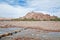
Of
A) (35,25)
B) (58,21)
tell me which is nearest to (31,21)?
(35,25)

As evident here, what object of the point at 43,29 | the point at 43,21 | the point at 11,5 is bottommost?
the point at 43,29

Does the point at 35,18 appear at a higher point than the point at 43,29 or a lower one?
higher

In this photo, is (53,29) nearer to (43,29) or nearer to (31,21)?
(43,29)

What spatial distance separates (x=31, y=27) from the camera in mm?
5938

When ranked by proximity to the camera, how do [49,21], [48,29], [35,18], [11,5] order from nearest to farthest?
[11,5] < [49,21] < [48,29] < [35,18]

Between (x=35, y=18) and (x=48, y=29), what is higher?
(x=35, y=18)

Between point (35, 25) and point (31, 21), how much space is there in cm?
22

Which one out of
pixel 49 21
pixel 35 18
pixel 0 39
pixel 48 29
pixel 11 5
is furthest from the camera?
pixel 35 18

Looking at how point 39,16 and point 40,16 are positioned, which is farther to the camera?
point 39,16

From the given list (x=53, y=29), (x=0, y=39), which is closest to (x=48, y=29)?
(x=53, y=29)

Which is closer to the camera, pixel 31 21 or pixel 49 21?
pixel 49 21

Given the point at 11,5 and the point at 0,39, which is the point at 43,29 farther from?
the point at 0,39

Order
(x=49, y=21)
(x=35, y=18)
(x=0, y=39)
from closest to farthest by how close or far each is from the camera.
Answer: (x=0, y=39) → (x=49, y=21) → (x=35, y=18)

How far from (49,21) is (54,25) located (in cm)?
24
